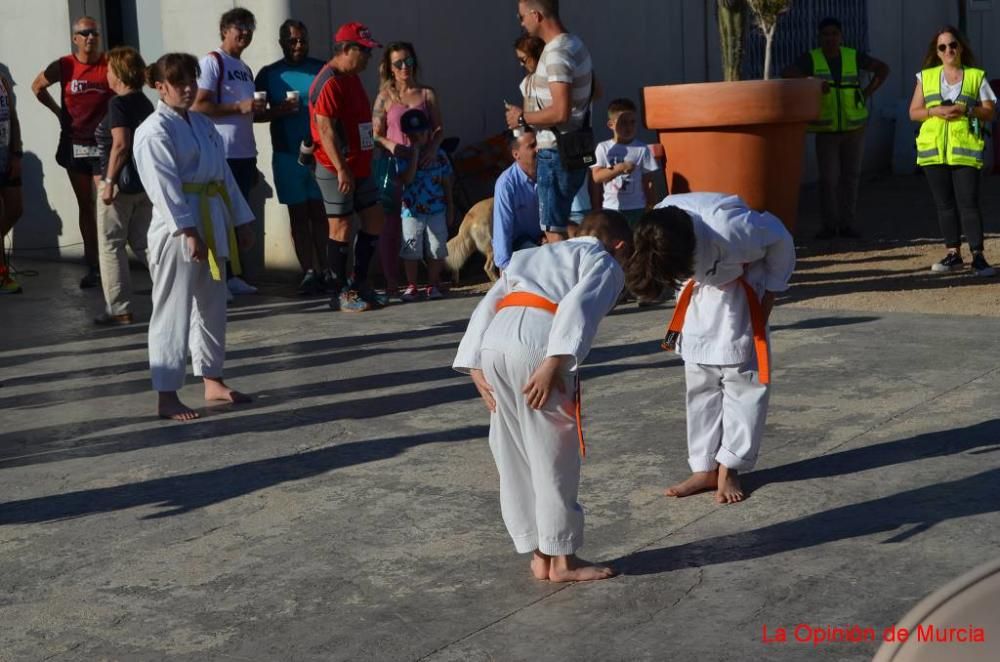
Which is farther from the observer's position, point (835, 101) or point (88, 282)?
point (835, 101)

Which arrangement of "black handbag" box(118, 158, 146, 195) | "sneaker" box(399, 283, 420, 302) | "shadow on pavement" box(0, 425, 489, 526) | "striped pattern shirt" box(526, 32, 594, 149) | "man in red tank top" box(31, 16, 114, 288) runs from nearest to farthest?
"shadow on pavement" box(0, 425, 489, 526), "striped pattern shirt" box(526, 32, 594, 149), "black handbag" box(118, 158, 146, 195), "sneaker" box(399, 283, 420, 302), "man in red tank top" box(31, 16, 114, 288)

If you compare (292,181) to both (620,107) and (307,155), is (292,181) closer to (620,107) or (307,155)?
(307,155)

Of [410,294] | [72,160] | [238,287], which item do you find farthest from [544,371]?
[72,160]

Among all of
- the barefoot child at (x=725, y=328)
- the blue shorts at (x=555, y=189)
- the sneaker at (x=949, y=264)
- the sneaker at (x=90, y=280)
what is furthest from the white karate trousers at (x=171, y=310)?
the sneaker at (x=949, y=264)

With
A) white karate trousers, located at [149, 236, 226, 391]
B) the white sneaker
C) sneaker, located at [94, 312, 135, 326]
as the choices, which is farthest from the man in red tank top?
white karate trousers, located at [149, 236, 226, 391]

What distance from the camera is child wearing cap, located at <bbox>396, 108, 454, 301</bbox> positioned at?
33.1ft

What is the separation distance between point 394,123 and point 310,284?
1287 mm

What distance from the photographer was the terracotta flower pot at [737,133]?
383 inches

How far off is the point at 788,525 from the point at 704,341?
2.42 ft

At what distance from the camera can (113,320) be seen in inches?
372

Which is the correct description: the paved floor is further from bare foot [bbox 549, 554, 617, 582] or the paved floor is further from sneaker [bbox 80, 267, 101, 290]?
sneaker [bbox 80, 267, 101, 290]

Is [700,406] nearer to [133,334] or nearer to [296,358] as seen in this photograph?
[296,358]

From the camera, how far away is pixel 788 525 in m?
4.94

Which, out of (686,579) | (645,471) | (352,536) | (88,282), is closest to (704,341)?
(645,471)
